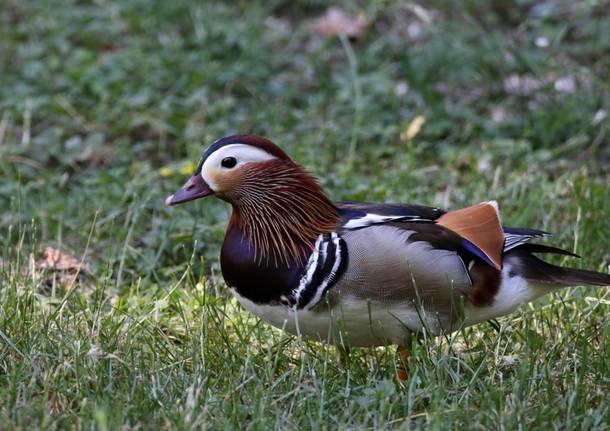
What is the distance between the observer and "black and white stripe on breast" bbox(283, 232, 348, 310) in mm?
3186

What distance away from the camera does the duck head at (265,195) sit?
3309mm

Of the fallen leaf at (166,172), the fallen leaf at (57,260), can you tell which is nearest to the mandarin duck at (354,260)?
the fallen leaf at (57,260)

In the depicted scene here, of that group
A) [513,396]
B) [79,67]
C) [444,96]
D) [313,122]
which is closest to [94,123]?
[79,67]

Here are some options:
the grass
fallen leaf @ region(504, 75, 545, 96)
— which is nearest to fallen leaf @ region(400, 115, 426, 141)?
the grass

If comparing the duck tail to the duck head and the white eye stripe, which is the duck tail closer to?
the duck head

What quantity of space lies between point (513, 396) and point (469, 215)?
725 millimetres

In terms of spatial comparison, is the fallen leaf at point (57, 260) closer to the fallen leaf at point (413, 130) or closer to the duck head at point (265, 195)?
the duck head at point (265, 195)

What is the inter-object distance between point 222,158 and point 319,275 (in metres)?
0.48

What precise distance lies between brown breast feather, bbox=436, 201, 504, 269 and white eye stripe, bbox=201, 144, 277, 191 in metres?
0.64

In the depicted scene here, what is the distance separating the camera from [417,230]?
10.8ft

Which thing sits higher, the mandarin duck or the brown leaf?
the brown leaf

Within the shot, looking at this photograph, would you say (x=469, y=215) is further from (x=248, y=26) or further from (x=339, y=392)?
(x=248, y=26)

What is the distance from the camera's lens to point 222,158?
3.30 metres

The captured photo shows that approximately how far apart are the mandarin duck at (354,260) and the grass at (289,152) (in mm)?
123
